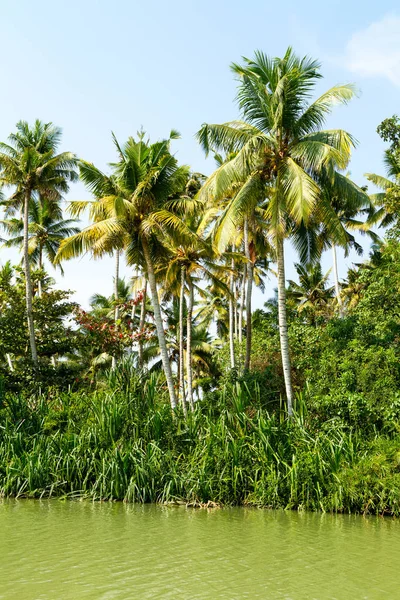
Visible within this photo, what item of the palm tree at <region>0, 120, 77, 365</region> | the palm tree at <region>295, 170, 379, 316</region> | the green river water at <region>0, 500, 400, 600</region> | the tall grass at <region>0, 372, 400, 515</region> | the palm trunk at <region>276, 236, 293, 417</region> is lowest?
the green river water at <region>0, 500, 400, 600</region>

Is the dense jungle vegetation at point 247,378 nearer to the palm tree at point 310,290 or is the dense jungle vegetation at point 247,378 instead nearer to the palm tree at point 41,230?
the palm tree at point 41,230

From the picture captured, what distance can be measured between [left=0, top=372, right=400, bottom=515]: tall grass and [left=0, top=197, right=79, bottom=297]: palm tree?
16.9 m

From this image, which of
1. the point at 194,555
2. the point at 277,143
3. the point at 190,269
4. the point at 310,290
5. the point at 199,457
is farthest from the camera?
the point at 310,290

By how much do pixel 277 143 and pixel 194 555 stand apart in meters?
12.0

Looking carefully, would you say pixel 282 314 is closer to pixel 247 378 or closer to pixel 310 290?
pixel 247 378

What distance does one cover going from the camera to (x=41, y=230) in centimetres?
3266

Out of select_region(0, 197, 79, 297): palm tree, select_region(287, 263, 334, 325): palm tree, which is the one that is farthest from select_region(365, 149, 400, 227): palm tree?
select_region(0, 197, 79, 297): palm tree

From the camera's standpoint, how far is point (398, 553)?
9.61 m

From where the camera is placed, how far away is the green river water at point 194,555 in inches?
291

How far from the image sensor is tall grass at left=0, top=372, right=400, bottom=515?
45.1ft

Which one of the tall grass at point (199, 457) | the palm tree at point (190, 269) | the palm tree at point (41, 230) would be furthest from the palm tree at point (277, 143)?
the palm tree at point (41, 230)

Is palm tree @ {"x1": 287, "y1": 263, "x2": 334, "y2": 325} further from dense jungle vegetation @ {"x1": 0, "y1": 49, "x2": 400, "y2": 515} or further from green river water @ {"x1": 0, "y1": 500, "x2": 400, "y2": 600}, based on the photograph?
green river water @ {"x1": 0, "y1": 500, "x2": 400, "y2": 600}

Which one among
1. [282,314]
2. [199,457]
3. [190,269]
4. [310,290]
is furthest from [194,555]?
[310,290]

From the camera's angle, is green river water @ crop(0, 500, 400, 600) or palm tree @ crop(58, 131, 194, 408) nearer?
green river water @ crop(0, 500, 400, 600)
